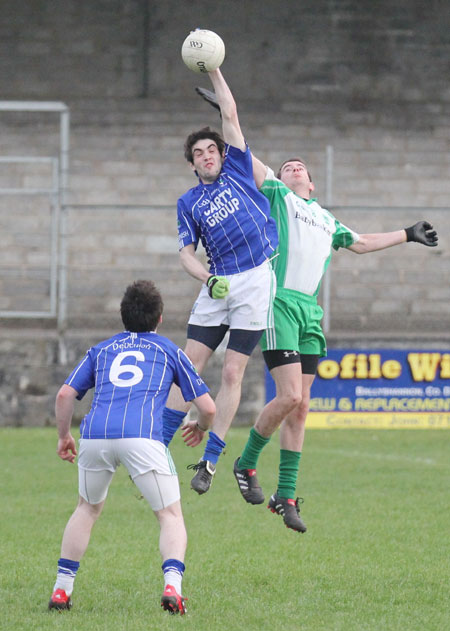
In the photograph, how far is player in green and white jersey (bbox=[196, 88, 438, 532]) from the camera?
23.8ft

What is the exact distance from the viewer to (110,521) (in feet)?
31.7

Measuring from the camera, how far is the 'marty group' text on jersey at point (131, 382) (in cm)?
589

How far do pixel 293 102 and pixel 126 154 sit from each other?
2.93m

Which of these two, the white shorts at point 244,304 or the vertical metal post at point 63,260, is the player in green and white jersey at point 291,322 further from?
the vertical metal post at point 63,260

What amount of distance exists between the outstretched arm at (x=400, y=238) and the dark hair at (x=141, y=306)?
2102mm

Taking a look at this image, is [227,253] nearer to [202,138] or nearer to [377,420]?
[202,138]

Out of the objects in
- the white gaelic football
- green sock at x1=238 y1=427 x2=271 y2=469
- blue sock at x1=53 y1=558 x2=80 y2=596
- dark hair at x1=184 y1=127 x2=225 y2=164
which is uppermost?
the white gaelic football

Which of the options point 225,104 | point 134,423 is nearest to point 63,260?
point 225,104

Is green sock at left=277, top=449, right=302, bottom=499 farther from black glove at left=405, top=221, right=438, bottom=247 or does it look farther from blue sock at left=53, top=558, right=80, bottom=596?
blue sock at left=53, top=558, right=80, bottom=596

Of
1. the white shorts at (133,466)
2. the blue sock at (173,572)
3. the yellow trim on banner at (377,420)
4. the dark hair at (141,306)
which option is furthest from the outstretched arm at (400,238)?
the yellow trim on banner at (377,420)

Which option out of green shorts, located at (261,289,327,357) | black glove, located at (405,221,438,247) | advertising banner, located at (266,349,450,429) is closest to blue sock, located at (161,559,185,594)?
green shorts, located at (261,289,327,357)

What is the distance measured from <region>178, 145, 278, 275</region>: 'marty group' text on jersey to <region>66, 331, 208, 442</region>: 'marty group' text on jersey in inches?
43.2

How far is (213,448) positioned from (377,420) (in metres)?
9.00

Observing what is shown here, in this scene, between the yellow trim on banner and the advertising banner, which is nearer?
the advertising banner
